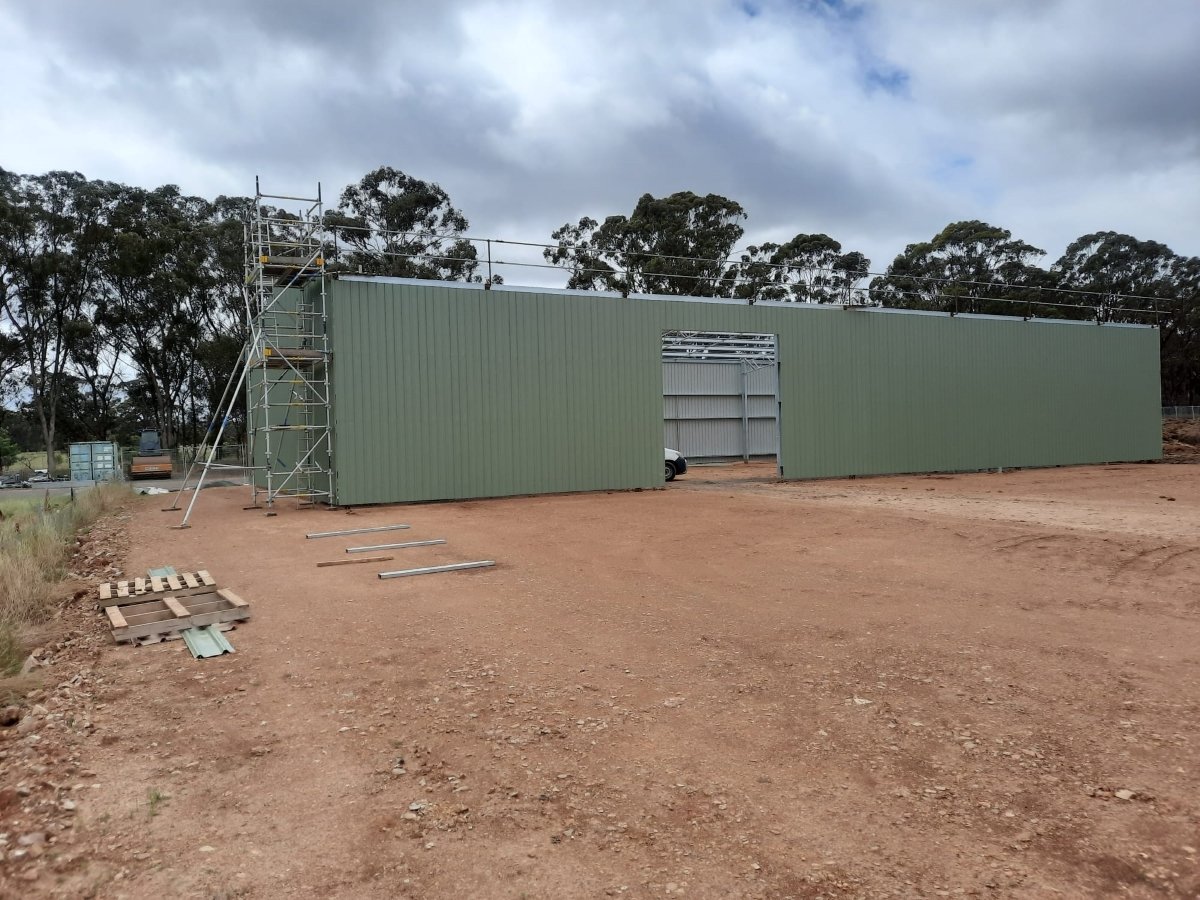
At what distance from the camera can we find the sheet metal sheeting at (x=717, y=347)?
77.1 ft

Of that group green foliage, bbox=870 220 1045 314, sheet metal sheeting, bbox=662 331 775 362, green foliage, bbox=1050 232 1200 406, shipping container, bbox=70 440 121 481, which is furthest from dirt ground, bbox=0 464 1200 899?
green foliage, bbox=1050 232 1200 406

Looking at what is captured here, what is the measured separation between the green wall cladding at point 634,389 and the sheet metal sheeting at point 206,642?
9524 millimetres

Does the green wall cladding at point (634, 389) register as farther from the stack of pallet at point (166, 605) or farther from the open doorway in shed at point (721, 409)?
the stack of pallet at point (166, 605)

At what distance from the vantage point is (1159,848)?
265cm

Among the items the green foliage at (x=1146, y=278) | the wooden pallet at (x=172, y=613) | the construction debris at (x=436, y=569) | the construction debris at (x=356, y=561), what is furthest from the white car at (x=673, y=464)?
the green foliage at (x=1146, y=278)

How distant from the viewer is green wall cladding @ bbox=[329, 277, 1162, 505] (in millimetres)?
15461

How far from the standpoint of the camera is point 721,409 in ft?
103

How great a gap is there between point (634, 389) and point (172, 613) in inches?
508

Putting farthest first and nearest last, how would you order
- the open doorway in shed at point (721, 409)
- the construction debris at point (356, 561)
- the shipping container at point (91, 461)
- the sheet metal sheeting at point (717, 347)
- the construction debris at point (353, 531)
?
the shipping container at point (91, 461)
the open doorway in shed at point (721, 409)
the sheet metal sheeting at point (717, 347)
the construction debris at point (353, 531)
the construction debris at point (356, 561)

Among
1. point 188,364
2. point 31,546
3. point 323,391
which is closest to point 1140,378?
point 323,391

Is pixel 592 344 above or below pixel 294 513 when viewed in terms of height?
above

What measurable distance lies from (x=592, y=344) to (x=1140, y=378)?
20.7m

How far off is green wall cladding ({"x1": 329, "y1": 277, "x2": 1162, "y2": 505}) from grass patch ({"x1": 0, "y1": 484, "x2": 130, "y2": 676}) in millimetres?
5747

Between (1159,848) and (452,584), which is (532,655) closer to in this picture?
(452,584)
